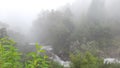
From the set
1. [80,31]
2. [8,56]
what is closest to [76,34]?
[80,31]

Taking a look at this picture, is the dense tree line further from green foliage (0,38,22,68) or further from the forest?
green foliage (0,38,22,68)

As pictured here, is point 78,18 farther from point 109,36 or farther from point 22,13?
point 22,13

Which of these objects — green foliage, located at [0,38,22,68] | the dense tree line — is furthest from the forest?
green foliage, located at [0,38,22,68]

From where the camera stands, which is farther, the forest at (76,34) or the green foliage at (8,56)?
the forest at (76,34)

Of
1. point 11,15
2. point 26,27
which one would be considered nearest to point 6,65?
point 26,27

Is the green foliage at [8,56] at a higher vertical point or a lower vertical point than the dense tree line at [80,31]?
lower

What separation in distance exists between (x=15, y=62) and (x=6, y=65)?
21 centimetres

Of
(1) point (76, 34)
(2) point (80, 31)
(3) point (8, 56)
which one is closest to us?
(3) point (8, 56)

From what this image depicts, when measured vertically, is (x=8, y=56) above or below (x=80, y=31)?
below

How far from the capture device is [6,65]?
222 centimetres

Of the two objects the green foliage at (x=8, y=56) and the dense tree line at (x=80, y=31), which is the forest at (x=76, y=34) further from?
the green foliage at (x=8, y=56)

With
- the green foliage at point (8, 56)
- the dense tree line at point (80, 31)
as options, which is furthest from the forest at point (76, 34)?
the green foliage at point (8, 56)

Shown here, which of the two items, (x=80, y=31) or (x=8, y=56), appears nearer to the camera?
(x=8, y=56)

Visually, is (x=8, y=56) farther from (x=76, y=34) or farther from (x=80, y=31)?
(x=80, y=31)
